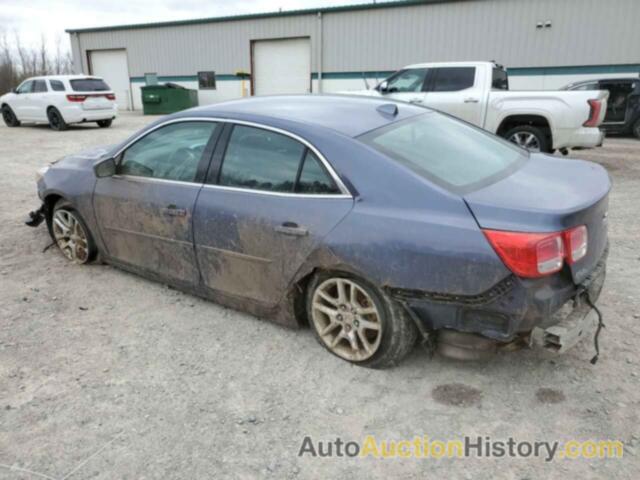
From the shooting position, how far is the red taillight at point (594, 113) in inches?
315

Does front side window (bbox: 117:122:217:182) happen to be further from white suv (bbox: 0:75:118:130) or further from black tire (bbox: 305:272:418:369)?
white suv (bbox: 0:75:118:130)

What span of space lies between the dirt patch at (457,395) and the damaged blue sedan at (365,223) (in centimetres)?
25

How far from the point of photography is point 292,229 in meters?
2.94

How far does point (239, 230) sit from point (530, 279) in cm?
173

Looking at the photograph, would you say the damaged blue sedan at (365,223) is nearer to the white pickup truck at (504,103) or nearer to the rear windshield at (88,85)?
the white pickup truck at (504,103)

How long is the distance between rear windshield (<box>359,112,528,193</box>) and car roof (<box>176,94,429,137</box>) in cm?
10

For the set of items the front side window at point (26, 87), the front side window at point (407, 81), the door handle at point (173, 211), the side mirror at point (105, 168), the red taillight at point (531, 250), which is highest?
the front side window at point (407, 81)

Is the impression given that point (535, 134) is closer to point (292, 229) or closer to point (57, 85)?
point (292, 229)

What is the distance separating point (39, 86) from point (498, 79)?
46.6 feet

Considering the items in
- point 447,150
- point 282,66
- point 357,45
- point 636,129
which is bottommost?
point 636,129

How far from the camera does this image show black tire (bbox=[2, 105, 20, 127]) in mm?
17733

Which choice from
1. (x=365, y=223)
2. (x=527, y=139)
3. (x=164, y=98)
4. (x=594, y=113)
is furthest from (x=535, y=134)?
(x=164, y=98)

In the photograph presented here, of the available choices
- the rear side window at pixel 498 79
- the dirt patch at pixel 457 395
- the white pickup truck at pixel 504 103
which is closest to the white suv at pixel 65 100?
the white pickup truck at pixel 504 103

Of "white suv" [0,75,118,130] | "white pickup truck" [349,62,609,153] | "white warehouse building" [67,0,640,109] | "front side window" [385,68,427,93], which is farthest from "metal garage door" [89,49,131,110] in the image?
"white pickup truck" [349,62,609,153]
